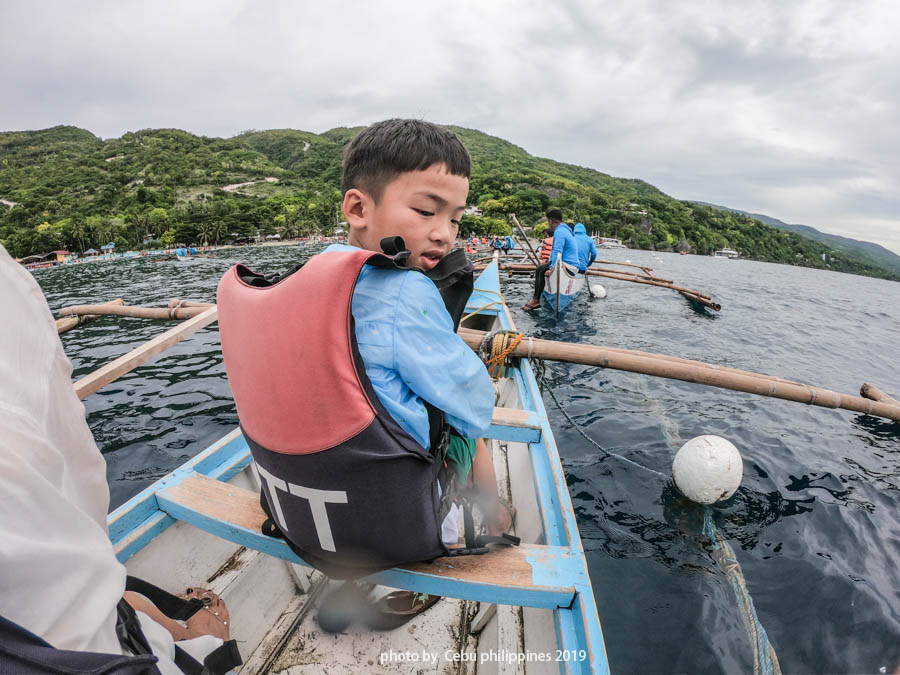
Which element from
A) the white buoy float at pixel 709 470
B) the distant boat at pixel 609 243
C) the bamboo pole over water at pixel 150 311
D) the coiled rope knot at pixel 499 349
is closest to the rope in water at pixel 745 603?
the white buoy float at pixel 709 470

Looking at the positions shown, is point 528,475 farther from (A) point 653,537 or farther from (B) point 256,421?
(B) point 256,421

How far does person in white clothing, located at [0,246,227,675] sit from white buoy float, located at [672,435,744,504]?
382cm

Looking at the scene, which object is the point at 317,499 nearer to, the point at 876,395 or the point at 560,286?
the point at 876,395

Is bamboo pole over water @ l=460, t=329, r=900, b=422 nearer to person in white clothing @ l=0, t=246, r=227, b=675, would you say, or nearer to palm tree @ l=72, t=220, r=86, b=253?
person in white clothing @ l=0, t=246, r=227, b=675

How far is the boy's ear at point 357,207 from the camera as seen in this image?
1612mm

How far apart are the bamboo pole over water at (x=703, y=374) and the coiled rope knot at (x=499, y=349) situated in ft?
0.28

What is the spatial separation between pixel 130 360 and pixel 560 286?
8973 millimetres

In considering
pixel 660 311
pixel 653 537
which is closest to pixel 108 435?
pixel 653 537

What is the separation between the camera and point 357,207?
5.37 feet

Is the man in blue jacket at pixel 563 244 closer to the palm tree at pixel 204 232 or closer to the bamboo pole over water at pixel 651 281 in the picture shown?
the bamboo pole over water at pixel 651 281

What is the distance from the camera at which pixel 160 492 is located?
194 cm

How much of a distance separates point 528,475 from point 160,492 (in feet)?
7.20

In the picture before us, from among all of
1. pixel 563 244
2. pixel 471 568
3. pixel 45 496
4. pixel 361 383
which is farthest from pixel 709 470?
pixel 563 244

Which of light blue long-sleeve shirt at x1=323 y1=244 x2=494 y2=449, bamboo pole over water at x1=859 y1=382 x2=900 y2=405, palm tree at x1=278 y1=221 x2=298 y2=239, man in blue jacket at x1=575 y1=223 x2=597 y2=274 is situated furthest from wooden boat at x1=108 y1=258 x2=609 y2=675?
palm tree at x1=278 y1=221 x2=298 y2=239
